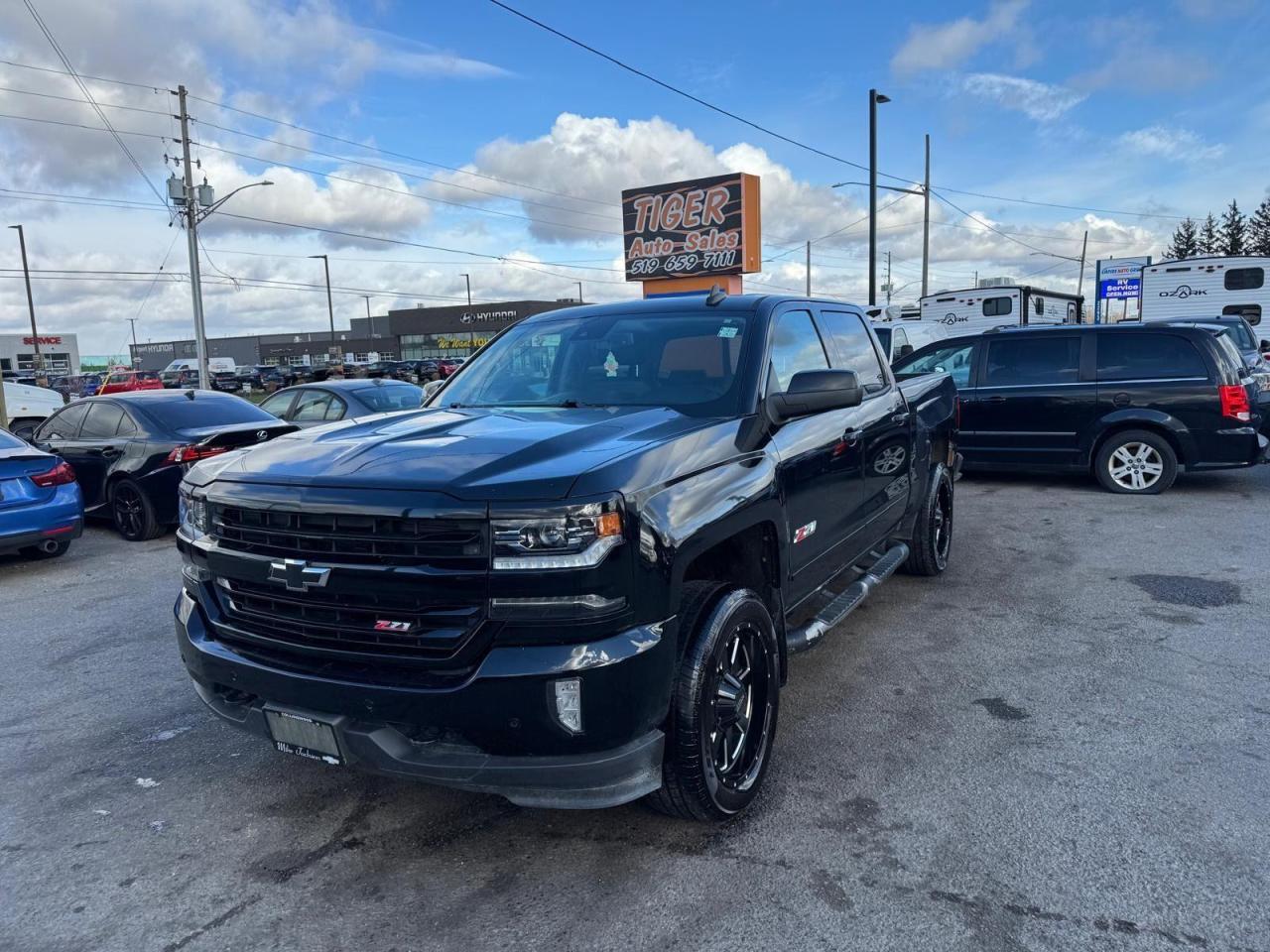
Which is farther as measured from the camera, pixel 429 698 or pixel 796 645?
pixel 796 645

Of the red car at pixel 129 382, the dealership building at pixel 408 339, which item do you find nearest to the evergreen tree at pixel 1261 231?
the dealership building at pixel 408 339

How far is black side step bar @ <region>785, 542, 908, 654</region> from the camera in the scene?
3838 mm

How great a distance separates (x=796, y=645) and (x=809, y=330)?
1.69 m

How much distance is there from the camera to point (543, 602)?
8.46ft

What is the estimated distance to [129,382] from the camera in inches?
1563

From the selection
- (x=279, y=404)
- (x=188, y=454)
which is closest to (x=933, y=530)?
(x=188, y=454)

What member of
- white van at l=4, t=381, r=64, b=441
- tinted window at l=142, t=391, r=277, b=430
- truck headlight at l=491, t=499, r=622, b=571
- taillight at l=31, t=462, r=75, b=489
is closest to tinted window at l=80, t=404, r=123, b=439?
tinted window at l=142, t=391, r=277, b=430

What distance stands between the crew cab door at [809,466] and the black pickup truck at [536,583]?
0.02 meters

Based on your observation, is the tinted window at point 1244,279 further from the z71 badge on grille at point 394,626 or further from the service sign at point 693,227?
the z71 badge on grille at point 394,626

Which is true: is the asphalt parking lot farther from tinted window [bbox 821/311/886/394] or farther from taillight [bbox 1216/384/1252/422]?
taillight [bbox 1216/384/1252/422]

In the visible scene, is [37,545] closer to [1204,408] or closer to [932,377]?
[932,377]

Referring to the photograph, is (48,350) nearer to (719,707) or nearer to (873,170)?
Answer: (873,170)

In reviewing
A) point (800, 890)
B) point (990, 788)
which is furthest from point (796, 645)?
point (800, 890)

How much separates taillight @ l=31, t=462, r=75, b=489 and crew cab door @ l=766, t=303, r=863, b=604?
21.9 ft
